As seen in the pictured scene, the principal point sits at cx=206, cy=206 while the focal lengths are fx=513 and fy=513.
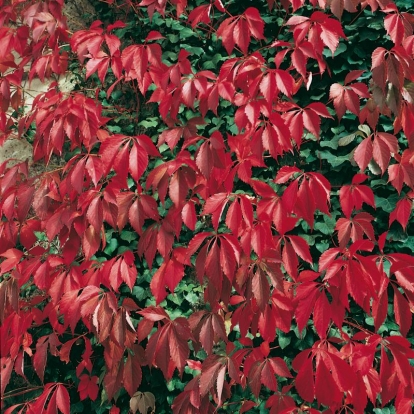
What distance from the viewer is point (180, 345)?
1805 millimetres

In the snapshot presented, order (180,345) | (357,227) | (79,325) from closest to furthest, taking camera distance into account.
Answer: (180,345), (357,227), (79,325)

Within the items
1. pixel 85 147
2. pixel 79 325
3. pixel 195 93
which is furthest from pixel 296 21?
pixel 79 325

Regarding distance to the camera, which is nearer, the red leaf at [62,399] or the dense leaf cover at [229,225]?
the dense leaf cover at [229,225]

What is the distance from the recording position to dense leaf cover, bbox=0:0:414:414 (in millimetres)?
1784

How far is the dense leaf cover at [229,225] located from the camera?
1.78 meters

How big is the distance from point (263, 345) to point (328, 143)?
0.85 m

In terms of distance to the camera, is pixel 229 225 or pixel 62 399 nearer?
pixel 229 225

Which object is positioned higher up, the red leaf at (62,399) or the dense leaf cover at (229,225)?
the dense leaf cover at (229,225)

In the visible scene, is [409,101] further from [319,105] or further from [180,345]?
[180,345]

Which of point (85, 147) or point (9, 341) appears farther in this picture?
point (85, 147)

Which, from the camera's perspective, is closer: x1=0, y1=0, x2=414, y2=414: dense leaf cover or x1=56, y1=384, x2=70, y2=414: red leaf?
x1=0, y1=0, x2=414, y2=414: dense leaf cover

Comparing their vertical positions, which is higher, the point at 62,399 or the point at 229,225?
the point at 229,225

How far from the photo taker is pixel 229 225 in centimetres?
178

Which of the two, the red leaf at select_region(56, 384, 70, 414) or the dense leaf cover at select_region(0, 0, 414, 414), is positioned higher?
the dense leaf cover at select_region(0, 0, 414, 414)
